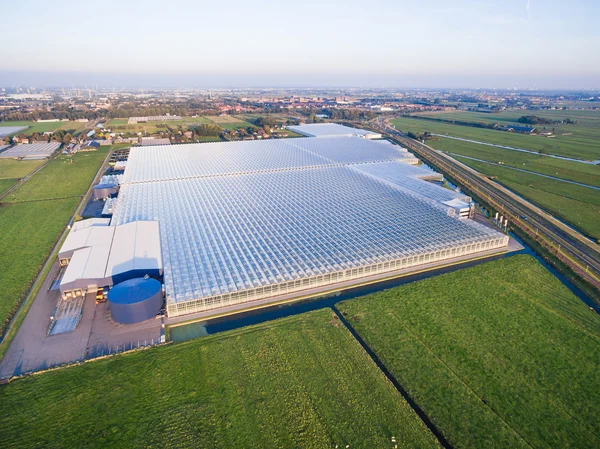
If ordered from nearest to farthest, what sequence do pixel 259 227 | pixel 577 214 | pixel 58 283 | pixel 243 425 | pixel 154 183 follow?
pixel 243 425
pixel 58 283
pixel 259 227
pixel 577 214
pixel 154 183

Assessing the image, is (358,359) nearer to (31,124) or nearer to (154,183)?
(154,183)

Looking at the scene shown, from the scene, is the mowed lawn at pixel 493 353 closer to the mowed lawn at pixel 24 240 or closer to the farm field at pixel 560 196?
the farm field at pixel 560 196

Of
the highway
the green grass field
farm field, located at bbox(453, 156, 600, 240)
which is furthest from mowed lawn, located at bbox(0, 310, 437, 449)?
the green grass field

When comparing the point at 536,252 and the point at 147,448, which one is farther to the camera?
the point at 536,252

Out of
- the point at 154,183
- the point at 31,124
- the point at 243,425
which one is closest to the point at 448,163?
the point at 154,183

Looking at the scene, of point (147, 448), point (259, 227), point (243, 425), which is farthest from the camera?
point (259, 227)

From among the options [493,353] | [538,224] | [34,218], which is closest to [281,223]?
[493,353]

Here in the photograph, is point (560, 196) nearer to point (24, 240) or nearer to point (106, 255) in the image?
point (106, 255)
